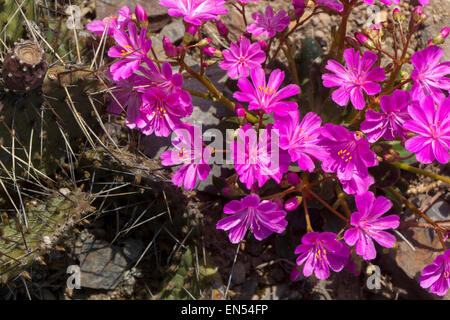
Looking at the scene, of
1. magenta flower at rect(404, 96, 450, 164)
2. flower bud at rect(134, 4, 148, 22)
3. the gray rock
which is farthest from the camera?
the gray rock

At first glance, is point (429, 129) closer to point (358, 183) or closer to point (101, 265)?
point (358, 183)

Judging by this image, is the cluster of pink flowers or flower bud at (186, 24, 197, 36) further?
flower bud at (186, 24, 197, 36)

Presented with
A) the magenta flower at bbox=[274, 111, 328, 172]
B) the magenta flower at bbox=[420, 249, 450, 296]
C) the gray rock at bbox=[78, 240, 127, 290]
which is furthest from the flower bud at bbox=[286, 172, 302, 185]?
the gray rock at bbox=[78, 240, 127, 290]

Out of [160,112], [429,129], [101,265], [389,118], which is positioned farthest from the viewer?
[101,265]

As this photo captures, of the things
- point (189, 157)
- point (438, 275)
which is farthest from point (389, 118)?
point (189, 157)

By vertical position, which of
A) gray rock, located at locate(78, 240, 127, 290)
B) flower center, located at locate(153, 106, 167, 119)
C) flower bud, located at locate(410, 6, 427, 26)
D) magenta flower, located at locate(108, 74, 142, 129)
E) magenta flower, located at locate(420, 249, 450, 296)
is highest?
flower bud, located at locate(410, 6, 427, 26)

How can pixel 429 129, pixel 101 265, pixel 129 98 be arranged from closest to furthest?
pixel 429 129
pixel 129 98
pixel 101 265

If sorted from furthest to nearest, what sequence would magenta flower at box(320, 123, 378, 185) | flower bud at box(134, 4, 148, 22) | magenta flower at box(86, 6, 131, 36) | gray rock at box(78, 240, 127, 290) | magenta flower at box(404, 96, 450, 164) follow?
1. gray rock at box(78, 240, 127, 290)
2. magenta flower at box(86, 6, 131, 36)
3. flower bud at box(134, 4, 148, 22)
4. magenta flower at box(320, 123, 378, 185)
5. magenta flower at box(404, 96, 450, 164)

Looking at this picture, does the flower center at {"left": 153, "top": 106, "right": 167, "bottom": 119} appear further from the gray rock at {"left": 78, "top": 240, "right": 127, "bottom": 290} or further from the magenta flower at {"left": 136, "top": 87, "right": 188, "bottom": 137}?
the gray rock at {"left": 78, "top": 240, "right": 127, "bottom": 290}
